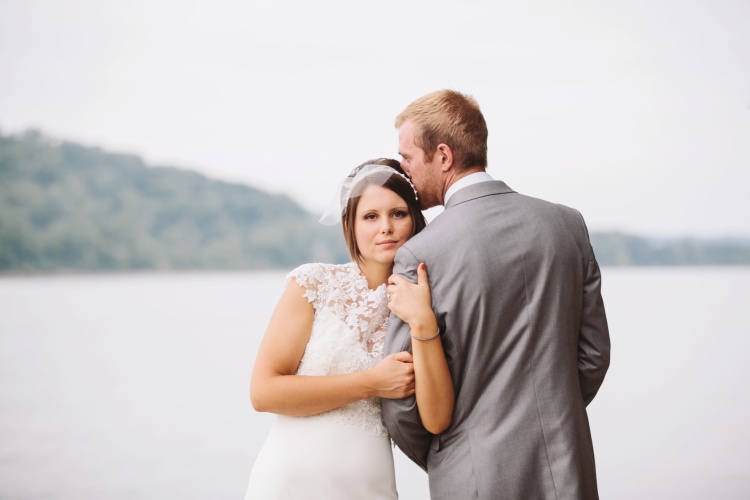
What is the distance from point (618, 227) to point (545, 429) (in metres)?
15.6

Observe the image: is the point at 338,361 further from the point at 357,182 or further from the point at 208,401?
the point at 208,401

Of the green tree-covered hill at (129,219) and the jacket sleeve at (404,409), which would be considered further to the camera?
the green tree-covered hill at (129,219)

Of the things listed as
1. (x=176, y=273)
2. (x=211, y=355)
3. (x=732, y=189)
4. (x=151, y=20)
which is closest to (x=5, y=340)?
Answer: (x=211, y=355)

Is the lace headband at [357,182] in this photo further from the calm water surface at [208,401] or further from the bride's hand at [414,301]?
the calm water surface at [208,401]

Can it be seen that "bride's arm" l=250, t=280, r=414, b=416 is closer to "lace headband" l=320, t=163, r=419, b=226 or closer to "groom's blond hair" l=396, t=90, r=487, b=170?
"lace headband" l=320, t=163, r=419, b=226

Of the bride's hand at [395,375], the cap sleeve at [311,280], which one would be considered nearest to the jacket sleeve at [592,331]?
the bride's hand at [395,375]

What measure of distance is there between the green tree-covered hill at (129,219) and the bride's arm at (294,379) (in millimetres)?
19802

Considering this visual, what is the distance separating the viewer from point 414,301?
1.82 metres

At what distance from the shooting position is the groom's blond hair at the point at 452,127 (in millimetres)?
1970

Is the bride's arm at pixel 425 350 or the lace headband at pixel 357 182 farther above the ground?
the lace headband at pixel 357 182

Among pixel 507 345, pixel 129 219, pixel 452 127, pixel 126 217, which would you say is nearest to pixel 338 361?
pixel 507 345

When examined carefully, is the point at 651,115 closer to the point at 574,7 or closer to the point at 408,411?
the point at 574,7

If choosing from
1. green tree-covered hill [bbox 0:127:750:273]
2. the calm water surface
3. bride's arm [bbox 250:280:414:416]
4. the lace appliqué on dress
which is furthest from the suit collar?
green tree-covered hill [bbox 0:127:750:273]

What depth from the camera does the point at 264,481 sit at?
2.12 m
